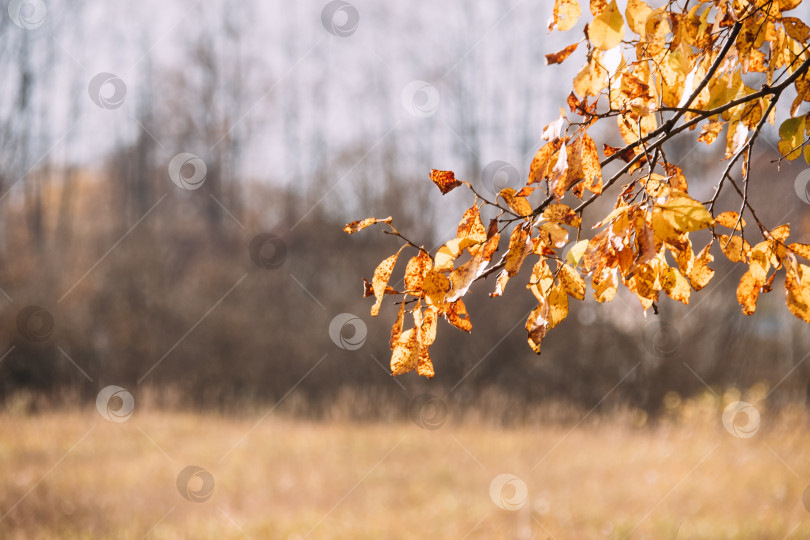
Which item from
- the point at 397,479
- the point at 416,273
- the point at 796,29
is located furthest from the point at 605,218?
the point at 397,479

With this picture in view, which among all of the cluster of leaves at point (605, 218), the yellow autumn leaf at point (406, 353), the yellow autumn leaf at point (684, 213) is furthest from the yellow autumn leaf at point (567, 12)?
the yellow autumn leaf at point (406, 353)

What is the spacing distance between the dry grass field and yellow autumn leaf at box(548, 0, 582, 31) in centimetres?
359

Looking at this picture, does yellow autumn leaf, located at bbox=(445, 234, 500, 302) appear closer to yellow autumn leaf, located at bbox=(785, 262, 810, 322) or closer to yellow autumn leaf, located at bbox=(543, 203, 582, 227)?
yellow autumn leaf, located at bbox=(543, 203, 582, 227)

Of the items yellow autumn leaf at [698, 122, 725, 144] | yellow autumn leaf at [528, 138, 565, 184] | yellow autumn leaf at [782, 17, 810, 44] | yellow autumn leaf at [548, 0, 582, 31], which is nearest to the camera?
yellow autumn leaf at [528, 138, 565, 184]

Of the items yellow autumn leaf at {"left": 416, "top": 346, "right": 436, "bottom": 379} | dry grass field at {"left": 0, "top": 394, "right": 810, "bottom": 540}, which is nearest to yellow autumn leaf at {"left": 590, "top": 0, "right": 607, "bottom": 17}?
yellow autumn leaf at {"left": 416, "top": 346, "right": 436, "bottom": 379}

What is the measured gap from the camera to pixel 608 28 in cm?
123

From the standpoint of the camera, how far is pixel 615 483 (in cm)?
532

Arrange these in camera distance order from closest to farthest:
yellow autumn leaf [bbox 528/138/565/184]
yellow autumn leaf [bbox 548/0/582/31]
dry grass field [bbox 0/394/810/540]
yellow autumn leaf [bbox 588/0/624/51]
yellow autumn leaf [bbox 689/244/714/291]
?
yellow autumn leaf [bbox 588/0/624/51], yellow autumn leaf [bbox 528/138/565/184], yellow autumn leaf [bbox 548/0/582/31], yellow autumn leaf [bbox 689/244/714/291], dry grass field [bbox 0/394/810/540]

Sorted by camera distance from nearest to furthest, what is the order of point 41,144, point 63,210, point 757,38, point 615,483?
point 757,38 < point 615,483 < point 41,144 < point 63,210

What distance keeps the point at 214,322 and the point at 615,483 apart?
17.9ft

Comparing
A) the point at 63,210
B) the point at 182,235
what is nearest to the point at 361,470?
the point at 182,235

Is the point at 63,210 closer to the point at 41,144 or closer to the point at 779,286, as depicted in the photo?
the point at 41,144

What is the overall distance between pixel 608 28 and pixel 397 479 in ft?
15.4

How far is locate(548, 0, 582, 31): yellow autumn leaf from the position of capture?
4.72 ft
